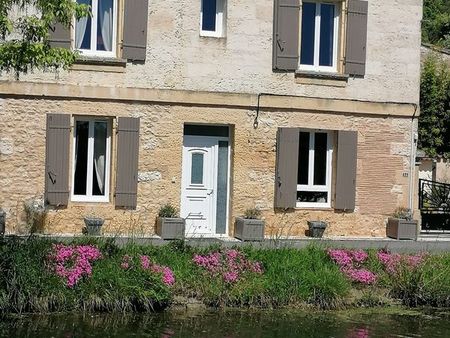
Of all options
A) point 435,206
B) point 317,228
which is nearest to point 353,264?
point 317,228

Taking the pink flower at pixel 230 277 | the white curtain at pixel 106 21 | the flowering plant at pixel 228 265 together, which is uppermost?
the white curtain at pixel 106 21

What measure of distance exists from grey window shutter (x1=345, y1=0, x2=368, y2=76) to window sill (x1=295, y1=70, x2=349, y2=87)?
20 cm

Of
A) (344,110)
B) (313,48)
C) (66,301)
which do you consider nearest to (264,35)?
(313,48)

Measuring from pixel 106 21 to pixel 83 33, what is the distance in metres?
0.50

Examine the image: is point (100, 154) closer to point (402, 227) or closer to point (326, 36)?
point (326, 36)

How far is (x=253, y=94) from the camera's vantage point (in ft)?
55.2

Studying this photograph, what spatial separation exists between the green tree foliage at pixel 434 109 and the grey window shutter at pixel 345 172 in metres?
11.3

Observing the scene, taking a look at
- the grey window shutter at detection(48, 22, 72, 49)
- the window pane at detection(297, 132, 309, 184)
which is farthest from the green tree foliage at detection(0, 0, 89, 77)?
the window pane at detection(297, 132, 309, 184)

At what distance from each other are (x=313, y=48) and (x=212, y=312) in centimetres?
665

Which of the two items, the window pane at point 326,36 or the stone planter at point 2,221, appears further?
the window pane at point 326,36

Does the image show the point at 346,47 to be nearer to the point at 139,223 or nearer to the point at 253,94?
the point at 253,94

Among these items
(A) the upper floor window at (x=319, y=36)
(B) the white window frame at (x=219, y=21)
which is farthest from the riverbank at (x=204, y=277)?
(B) the white window frame at (x=219, y=21)

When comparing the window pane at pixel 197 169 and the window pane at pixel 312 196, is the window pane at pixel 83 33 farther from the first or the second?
the window pane at pixel 312 196

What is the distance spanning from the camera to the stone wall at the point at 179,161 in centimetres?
1559
